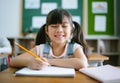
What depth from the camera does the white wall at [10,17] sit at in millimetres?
3920

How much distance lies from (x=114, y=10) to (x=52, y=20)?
9.95 ft

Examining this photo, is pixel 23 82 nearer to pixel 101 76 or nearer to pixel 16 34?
pixel 101 76

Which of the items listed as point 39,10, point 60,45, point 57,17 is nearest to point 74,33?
point 60,45

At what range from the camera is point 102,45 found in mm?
3783

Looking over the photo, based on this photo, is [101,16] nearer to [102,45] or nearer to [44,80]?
[102,45]

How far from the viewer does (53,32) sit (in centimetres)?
117

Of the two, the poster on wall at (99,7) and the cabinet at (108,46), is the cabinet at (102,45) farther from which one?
the poster on wall at (99,7)

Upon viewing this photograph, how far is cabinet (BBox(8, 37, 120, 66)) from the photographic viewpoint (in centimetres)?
374

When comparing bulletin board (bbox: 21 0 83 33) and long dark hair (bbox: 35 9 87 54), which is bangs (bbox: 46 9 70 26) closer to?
long dark hair (bbox: 35 9 87 54)

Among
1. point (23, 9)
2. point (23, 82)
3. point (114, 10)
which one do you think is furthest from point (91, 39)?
point (23, 82)

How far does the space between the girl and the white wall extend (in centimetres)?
261

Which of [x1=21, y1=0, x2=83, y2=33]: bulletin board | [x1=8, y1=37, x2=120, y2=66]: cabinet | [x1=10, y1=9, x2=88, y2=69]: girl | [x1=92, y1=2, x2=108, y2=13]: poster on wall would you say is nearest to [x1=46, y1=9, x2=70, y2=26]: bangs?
[x1=10, y1=9, x2=88, y2=69]: girl

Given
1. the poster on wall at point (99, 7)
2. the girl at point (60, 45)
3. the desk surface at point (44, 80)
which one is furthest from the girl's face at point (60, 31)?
the poster on wall at point (99, 7)

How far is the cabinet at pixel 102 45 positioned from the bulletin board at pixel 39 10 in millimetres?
247
